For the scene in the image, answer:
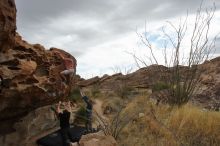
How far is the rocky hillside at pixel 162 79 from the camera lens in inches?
586

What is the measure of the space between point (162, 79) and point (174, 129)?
4.70 meters

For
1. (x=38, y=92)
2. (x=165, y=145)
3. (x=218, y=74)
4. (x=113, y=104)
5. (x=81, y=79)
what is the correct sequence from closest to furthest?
(x=38, y=92), (x=165, y=145), (x=113, y=104), (x=218, y=74), (x=81, y=79)

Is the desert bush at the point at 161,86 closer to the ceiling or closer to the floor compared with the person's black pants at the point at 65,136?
closer to the ceiling

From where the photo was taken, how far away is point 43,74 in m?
9.09

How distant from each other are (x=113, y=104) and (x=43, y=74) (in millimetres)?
7464

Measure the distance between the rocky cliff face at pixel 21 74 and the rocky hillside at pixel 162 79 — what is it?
540 cm

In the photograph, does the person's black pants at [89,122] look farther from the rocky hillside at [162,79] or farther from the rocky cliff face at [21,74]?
the rocky hillside at [162,79]

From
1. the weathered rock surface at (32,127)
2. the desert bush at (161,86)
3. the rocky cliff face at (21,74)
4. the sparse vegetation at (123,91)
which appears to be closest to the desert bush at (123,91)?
the sparse vegetation at (123,91)

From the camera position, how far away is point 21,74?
7.98 m

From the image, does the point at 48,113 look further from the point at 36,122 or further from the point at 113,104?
the point at 113,104

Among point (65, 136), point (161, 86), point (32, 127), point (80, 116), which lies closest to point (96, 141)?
point (65, 136)

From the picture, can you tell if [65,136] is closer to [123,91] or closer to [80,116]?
[80,116]

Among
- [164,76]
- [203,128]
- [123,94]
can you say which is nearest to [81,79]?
[123,94]

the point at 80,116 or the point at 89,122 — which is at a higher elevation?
the point at 80,116
